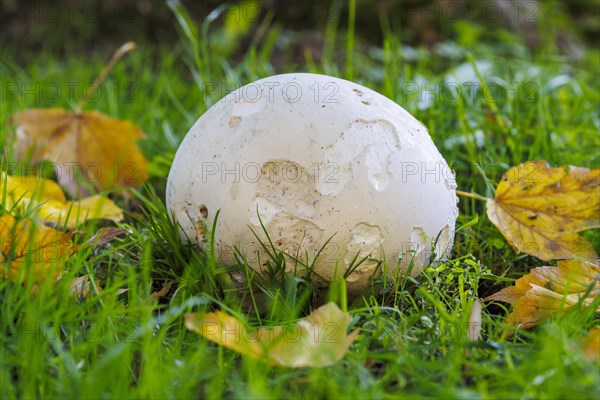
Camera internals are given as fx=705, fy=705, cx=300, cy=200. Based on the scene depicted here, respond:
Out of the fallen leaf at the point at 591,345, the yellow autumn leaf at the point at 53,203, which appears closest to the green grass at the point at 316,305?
the fallen leaf at the point at 591,345

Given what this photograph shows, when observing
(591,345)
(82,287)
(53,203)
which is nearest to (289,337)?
(82,287)

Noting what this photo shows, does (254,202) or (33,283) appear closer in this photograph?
(33,283)

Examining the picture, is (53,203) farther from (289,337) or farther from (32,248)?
(289,337)

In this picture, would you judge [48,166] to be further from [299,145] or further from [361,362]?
[361,362]

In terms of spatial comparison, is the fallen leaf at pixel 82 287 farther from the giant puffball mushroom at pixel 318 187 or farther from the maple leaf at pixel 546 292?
the maple leaf at pixel 546 292

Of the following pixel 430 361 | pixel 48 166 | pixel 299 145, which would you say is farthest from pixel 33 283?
pixel 48 166

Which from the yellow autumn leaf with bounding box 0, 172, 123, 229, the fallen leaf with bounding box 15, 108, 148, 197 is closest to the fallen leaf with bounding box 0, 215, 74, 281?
the yellow autumn leaf with bounding box 0, 172, 123, 229
